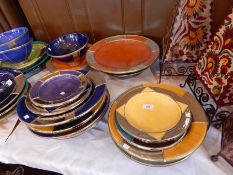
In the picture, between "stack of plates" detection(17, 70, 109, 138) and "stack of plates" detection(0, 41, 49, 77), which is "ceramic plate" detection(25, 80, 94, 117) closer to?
"stack of plates" detection(17, 70, 109, 138)

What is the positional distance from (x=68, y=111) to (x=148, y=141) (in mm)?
192

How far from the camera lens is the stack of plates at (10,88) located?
0.54 metres

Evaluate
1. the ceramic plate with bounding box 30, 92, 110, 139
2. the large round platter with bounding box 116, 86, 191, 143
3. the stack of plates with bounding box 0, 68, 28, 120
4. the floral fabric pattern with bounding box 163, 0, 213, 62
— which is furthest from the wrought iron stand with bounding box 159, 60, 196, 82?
the stack of plates with bounding box 0, 68, 28, 120

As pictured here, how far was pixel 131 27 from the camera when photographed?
0.69 meters

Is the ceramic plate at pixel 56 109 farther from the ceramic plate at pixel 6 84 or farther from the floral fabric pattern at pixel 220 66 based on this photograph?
the floral fabric pattern at pixel 220 66

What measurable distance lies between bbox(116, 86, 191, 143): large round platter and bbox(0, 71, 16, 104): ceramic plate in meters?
0.33

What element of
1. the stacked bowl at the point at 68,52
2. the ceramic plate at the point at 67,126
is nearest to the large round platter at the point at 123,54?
the stacked bowl at the point at 68,52

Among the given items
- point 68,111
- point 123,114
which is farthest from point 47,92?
point 123,114

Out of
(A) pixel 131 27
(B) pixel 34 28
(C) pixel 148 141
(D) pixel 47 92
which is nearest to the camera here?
(C) pixel 148 141

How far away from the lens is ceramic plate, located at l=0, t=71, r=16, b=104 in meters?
0.57

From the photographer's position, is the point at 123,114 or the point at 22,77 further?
the point at 22,77

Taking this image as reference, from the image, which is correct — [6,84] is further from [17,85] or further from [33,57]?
[33,57]

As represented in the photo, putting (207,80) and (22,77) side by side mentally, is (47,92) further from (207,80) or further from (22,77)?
(207,80)

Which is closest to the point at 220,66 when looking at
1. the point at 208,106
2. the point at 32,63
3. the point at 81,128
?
the point at 208,106
